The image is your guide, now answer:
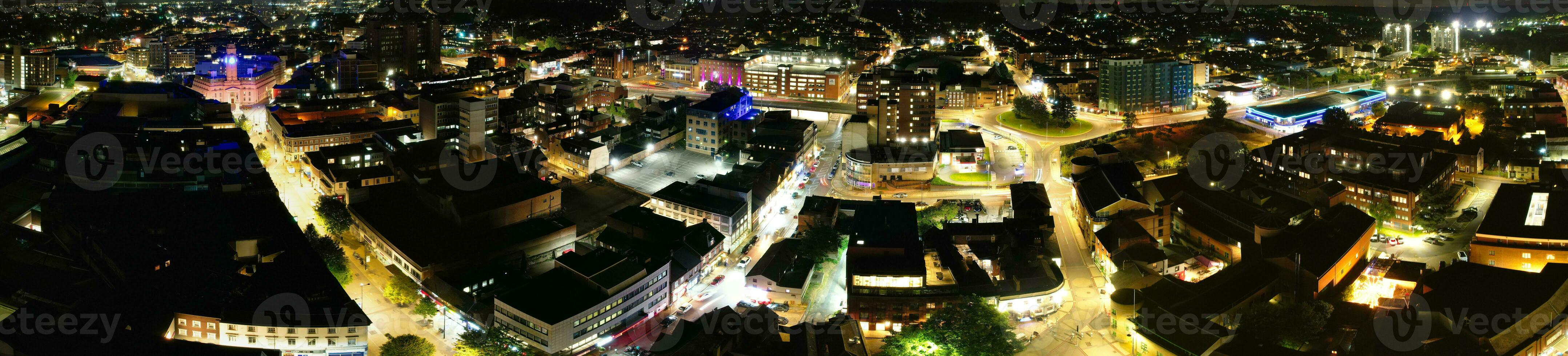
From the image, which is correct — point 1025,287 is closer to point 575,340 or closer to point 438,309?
point 575,340

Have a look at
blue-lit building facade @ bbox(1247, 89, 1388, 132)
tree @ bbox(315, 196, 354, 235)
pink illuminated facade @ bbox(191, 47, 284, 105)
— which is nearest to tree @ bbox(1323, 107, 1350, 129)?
blue-lit building facade @ bbox(1247, 89, 1388, 132)

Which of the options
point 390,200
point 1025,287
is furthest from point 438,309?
point 1025,287

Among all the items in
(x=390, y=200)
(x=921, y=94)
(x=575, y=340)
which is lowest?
(x=575, y=340)
